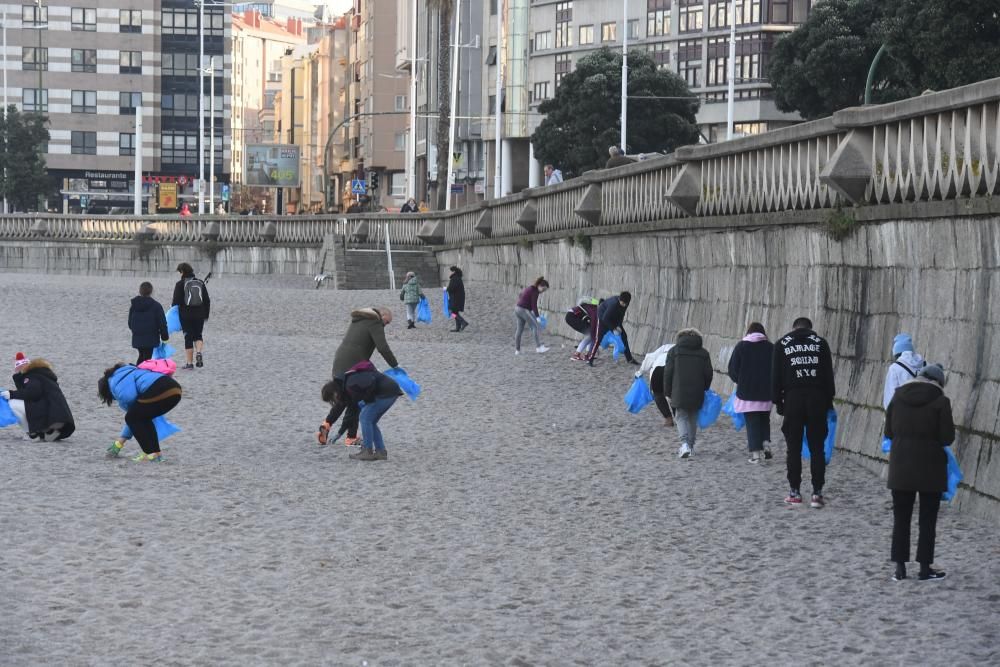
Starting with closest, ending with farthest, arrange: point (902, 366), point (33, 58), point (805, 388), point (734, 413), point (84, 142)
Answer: point (902, 366), point (805, 388), point (734, 413), point (84, 142), point (33, 58)

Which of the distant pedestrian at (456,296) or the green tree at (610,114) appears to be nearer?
the distant pedestrian at (456,296)

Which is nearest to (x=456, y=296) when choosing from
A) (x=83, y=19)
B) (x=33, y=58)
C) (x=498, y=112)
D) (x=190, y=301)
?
(x=190, y=301)

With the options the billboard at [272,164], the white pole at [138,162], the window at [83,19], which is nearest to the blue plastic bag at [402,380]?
the white pole at [138,162]

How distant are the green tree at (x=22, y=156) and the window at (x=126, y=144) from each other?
32.1 ft

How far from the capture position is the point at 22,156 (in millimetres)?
111562

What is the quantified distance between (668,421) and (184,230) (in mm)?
55826

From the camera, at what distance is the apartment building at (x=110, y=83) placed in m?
124

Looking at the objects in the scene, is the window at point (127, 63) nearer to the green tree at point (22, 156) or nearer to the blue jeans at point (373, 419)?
the green tree at point (22, 156)

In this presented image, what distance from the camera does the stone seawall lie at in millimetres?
14133

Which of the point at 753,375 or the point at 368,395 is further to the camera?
the point at 368,395

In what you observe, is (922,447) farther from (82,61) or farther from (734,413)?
(82,61)

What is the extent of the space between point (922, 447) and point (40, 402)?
10354mm

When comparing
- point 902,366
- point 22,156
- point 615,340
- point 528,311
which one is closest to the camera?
point 902,366

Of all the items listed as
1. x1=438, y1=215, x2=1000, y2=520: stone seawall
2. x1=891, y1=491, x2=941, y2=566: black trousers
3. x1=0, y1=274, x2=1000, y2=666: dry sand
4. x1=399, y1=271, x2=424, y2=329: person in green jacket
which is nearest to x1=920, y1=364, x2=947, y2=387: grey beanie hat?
x1=891, y1=491, x2=941, y2=566: black trousers
